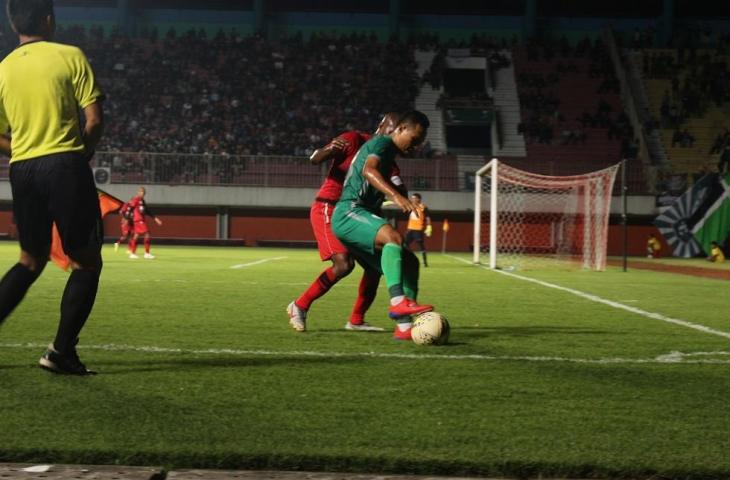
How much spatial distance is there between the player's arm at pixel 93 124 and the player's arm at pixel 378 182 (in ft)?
6.97

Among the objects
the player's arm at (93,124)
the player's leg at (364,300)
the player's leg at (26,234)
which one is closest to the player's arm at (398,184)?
the player's leg at (364,300)

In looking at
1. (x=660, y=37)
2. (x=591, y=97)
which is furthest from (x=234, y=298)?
(x=660, y=37)

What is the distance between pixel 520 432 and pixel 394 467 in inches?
29.5

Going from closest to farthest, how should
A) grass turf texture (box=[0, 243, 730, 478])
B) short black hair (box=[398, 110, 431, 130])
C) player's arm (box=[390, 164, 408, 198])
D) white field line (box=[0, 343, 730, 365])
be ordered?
grass turf texture (box=[0, 243, 730, 478]) → white field line (box=[0, 343, 730, 365]) → player's arm (box=[390, 164, 408, 198]) → short black hair (box=[398, 110, 431, 130])

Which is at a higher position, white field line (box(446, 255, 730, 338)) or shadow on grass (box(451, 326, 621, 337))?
shadow on grass (box(451, 326, 621, 337))

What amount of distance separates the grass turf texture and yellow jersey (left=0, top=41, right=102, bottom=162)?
3.82 ft

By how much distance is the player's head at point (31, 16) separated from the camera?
16.3 ft

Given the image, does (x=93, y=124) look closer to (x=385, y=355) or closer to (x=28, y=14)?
(x=28, y=14)

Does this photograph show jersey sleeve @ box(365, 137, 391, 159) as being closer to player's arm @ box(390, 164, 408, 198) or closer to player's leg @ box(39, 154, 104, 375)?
player's arm @ box(390, 164, 408, 198)

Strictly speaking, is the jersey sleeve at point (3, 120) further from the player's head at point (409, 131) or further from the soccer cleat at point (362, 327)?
the soccer cleat at point (362, 327)

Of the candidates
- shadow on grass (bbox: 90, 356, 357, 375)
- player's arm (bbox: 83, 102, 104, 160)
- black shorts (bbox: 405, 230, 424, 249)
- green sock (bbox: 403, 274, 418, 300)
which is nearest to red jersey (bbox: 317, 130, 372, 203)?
green sock (bbox: 403, 274, 418, 300)

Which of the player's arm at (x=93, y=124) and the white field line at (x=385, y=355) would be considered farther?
the white field line at (x=385, y=355)

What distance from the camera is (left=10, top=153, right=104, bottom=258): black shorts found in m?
4.82

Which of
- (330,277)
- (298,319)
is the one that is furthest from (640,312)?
(298,319)
